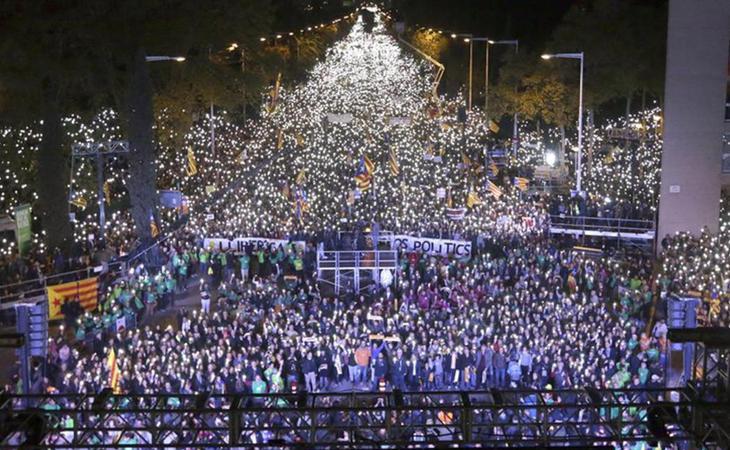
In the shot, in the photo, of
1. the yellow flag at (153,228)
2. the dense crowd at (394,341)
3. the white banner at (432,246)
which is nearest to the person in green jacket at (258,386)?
the dense crowd at (394,341)

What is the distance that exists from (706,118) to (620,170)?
14.6 m

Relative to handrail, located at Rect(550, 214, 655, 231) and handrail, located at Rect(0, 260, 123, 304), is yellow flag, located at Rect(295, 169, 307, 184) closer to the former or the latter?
handrail, located at Rect(0, 260, 123, 304)

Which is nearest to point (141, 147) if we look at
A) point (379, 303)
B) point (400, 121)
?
point (379, 303)

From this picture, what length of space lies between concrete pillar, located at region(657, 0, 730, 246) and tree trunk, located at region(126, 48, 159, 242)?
19715 mm

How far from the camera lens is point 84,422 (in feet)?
52.6

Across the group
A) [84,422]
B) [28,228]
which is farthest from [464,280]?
[28,228]

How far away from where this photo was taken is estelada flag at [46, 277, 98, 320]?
77.3 feet

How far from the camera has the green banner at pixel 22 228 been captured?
2862 cm

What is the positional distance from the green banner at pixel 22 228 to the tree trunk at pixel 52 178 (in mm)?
4008

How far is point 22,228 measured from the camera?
95.2 feet

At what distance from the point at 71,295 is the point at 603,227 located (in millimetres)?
19462

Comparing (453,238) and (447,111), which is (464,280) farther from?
(447,111)

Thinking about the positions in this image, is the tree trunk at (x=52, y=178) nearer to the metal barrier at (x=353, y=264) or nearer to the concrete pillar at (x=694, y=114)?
the metal barrier at (x=353, y=264)

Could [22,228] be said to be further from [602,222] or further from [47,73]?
[602,222]
